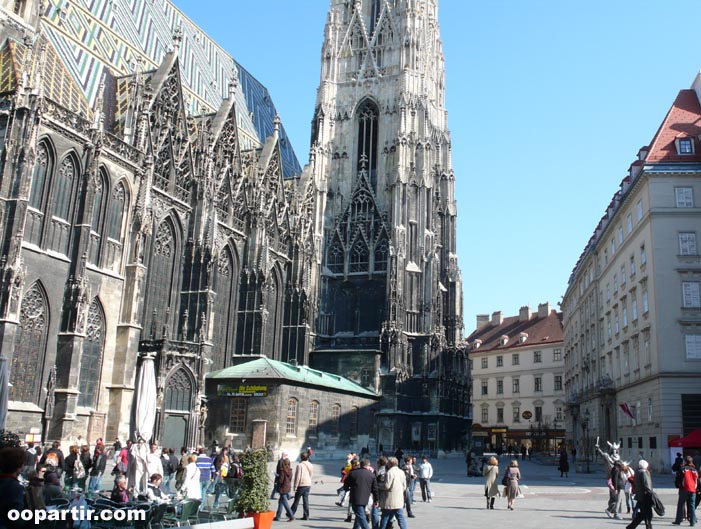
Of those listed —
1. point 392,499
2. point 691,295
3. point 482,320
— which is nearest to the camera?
point 392,499

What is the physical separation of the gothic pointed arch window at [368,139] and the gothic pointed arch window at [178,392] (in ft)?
97.6

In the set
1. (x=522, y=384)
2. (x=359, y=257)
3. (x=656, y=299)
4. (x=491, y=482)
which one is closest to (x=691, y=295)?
(x=656, y=299)

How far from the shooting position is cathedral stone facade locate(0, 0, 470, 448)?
31.3 m

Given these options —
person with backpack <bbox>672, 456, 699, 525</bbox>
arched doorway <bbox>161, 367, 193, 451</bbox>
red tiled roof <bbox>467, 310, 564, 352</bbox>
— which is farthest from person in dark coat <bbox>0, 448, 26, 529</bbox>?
red tiled roof <bbox>467, 310, 564, 352</bbox>

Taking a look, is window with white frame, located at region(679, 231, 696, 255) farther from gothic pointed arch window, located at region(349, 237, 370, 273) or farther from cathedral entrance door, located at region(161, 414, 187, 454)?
cathedral entrance door, located at region(161, 414, 187, 454)

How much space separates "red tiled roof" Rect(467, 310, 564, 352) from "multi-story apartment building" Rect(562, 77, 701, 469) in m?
31.1

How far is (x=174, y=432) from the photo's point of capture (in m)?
37.8

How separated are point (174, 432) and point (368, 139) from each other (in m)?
35.7

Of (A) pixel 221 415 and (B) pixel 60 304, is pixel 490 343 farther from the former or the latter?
(B) pixel 60 304

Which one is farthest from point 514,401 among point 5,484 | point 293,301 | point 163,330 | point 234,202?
point 5,484

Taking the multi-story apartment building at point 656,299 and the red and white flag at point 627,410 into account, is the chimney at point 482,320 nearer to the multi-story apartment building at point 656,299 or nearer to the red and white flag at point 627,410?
the multi-story apartment building at point 656,299

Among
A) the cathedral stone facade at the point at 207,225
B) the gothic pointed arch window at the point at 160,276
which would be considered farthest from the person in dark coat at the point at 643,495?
the gothic pointed arch window at the point at 160,276

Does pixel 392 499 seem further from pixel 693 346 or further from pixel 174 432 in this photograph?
pixel 693 346

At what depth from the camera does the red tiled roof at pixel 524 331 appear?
270 ft
